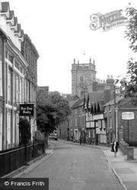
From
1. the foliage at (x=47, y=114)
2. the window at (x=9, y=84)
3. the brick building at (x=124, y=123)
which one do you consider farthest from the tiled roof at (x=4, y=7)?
the brick building at (x=124, y=123)

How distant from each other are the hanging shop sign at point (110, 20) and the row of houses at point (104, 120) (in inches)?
1553

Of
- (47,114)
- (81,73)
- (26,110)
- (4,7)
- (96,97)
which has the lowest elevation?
(26,110)

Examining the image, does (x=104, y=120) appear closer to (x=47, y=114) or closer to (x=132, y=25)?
(x=47, y=114)

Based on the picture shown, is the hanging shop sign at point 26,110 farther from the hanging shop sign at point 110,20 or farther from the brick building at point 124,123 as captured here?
the brick building at point 124,123

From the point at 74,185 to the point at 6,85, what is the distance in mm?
13969

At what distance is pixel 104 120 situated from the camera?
8831 centimetres

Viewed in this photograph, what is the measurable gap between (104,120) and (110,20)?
239 feet

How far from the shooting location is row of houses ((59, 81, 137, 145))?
7625cm

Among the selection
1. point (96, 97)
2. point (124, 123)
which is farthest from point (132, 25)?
point (96, 97)

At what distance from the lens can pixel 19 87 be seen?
42969 mm

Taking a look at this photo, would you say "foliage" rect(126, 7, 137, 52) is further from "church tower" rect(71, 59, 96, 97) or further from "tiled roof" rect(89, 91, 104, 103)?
"church tower" rect(71, 59, 96, 97)

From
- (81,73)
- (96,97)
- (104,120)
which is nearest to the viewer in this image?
(104,120)

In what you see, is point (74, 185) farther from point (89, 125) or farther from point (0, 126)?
point (89, 125)

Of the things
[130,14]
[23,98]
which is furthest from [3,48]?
[130,14]
